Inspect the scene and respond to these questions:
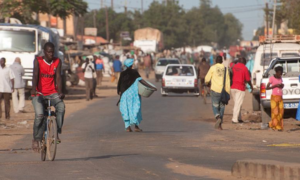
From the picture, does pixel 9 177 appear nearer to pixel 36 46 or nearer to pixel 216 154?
pixel 216 154

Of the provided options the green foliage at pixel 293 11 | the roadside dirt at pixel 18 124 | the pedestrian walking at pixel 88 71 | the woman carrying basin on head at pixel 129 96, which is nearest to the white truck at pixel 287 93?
the woman carrying basin on head at pixel 129 96

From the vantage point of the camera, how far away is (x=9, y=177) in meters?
8.86

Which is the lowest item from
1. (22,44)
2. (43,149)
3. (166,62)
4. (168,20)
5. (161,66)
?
(43,149)

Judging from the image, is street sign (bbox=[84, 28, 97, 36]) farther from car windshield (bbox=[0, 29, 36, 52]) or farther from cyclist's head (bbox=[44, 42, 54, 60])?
cyclist's head (bbox=[44, 42, 54, 60])

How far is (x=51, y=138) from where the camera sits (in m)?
10.4

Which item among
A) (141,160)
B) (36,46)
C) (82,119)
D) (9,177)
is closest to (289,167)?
(141,160)

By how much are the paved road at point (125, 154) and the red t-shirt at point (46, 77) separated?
1048mm

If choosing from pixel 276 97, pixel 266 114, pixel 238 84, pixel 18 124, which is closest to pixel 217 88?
pixel 276 97

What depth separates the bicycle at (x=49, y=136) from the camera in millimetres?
10320

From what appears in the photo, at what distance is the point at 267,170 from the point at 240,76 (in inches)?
407

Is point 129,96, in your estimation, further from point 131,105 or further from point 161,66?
point 161,66

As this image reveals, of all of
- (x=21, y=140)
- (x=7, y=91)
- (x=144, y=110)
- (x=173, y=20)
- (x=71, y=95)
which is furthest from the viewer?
(x=173, y=20)

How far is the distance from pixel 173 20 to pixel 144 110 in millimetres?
103547

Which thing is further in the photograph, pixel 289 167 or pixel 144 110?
pixel 144 110
